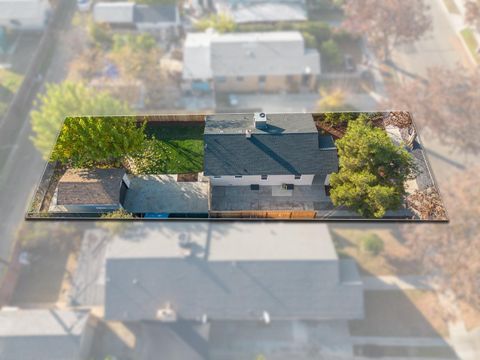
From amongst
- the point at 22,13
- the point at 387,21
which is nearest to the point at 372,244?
the point at 387,21

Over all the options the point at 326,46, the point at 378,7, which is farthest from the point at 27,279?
the point at 378,7

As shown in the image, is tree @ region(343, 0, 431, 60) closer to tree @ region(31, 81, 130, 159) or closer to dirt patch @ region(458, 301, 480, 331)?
dirt patch @ region(458, 301, 480, 331)

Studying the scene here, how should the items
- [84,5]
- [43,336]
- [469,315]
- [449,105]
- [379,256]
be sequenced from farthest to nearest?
[84,5]
[449,105]
[379,256]
[469,315]
[43,336]

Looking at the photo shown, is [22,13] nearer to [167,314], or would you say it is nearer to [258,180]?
[167,314]

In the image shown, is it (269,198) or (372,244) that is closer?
(269,198)

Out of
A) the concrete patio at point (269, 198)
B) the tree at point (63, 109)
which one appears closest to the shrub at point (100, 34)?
the tree at point (63, 109)

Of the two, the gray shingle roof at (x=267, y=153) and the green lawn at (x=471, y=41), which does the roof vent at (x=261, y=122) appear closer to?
the gray shingle roof at (x=267, y=153)
